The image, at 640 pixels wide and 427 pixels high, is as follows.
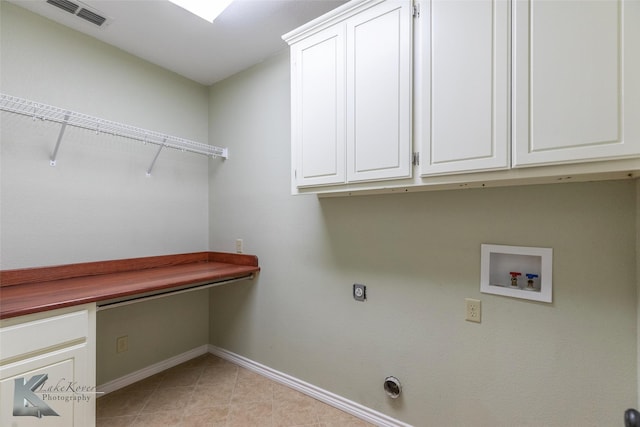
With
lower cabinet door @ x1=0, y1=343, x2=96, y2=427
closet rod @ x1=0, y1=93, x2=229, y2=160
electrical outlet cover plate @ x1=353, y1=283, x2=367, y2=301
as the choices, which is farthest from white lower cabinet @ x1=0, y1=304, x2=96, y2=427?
electrical outlet cover plate @ x1=353, y1=283, x2=367, y2=301

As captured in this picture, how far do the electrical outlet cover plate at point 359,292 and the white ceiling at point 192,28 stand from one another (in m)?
1.76

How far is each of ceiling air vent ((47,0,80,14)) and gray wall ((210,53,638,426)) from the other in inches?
43.3

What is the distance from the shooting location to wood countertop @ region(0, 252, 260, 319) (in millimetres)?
1379

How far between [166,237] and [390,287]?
6.18 ft

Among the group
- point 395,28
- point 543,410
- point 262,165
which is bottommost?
point 543,410

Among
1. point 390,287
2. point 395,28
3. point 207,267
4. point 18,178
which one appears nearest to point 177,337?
point 207,267

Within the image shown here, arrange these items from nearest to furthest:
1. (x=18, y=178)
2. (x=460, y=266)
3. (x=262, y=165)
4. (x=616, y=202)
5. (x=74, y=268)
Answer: (x=616, y=202) → (x=460, y=266) → (x=18, y=178) → (x=74, y=268) → (x=262, y=165)

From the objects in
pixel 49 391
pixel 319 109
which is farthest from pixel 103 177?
pixel 319 109

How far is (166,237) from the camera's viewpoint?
2.44 meters

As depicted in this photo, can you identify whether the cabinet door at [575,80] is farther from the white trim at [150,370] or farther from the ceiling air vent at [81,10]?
the white trim at [150,370]

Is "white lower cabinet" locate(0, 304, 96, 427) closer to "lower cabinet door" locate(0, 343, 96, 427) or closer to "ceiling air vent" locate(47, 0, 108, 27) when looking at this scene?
"lower cabinet door" locate(0, 343, 96, 427)

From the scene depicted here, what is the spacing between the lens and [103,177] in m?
2.07

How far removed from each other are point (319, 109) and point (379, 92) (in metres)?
0.37

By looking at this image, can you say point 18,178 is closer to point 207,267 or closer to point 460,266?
point 207,267
